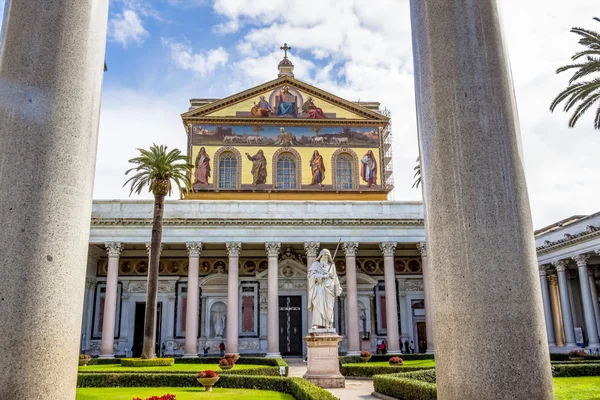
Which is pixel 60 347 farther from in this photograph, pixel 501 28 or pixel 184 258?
pixel 184 258

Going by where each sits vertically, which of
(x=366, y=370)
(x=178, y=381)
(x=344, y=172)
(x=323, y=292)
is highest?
(x=344, y=172)

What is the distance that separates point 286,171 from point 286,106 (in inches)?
193

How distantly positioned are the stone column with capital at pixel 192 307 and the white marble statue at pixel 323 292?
1480 cm

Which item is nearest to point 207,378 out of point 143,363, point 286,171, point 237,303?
point 143,363

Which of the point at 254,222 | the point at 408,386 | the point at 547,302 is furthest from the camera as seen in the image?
the point at 547,302

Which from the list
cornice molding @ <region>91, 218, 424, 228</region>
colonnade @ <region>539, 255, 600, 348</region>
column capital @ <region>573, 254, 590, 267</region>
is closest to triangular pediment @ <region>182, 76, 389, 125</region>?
cornice molding @ <region>91, 218, 424, 228</region>

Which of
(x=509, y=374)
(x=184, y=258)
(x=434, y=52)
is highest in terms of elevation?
(x=184, y=258)

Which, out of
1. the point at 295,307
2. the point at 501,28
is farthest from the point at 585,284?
the point at 501,28

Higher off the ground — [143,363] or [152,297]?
[152,297]

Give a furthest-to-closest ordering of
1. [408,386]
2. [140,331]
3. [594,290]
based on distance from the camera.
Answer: [140,331] < [594,290] < [408,386]

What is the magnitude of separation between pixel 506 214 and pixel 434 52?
1.21 metres

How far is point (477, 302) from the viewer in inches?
125

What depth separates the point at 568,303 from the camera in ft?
104

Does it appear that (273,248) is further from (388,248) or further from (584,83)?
(584,83)
